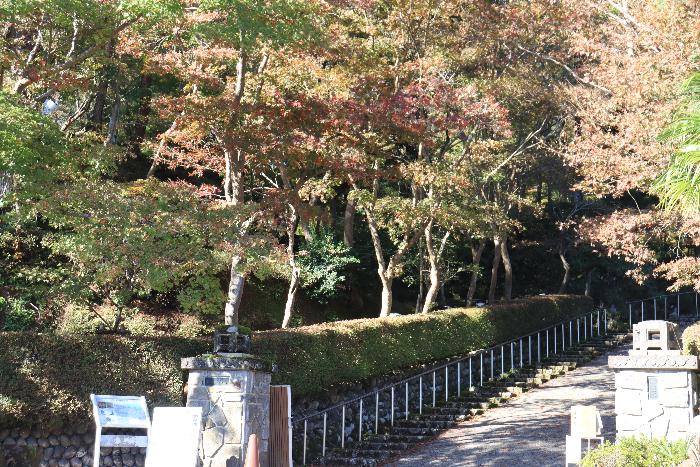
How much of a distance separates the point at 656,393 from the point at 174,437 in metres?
6.40

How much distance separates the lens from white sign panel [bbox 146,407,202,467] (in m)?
9.02

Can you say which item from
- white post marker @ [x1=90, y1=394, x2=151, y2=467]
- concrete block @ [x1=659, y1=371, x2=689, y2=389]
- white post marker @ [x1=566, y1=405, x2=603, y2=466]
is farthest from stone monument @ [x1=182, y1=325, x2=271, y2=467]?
concrete block @ [x1=659, y1=371, x2=689, y2=389]

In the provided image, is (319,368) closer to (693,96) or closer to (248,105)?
(248,105)

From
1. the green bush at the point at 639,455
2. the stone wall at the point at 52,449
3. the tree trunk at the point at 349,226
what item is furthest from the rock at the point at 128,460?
the tree trunk at the point at 349,226

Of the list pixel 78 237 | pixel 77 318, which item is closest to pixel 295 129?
pixel 78 237

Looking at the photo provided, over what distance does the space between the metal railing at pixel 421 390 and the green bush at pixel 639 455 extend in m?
5.38

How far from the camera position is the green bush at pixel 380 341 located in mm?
13977

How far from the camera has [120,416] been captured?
9.34 m

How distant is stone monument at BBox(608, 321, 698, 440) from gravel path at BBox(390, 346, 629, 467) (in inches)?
86.1

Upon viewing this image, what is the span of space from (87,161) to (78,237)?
2.91m

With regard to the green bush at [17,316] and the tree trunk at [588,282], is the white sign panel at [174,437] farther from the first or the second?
the tree trunk at [588,282]

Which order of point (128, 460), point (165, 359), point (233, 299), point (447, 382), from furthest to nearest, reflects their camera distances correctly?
point (447, 382) → point (233, 299) → point (165, 359) → point (128, 460)

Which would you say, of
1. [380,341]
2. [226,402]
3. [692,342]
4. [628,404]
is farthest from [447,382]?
[226,402]

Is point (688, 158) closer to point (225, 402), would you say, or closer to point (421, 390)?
point (225, 402)
